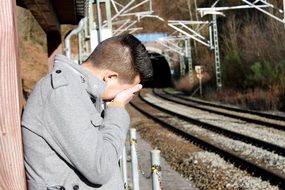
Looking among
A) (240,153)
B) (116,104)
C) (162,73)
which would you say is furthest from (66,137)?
(162,73)

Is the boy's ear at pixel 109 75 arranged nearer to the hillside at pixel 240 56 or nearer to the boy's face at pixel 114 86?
the boy's face at pixel 114 86

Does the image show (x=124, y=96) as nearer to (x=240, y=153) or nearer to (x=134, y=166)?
(x=134, y=166)

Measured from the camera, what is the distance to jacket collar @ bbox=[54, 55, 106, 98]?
236 centimetres

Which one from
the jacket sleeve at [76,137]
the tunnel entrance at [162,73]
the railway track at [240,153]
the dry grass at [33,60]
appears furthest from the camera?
the tunnel entrance at [162,73]

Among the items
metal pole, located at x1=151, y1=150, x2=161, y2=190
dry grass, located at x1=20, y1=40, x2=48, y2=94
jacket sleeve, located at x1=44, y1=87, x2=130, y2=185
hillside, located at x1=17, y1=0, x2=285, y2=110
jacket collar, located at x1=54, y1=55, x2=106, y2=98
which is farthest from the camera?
dry grass, located at x1=20, y1=40, x2=48, y2=94

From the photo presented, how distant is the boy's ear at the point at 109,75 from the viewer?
7.93ft

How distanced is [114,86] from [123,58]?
120 millimetres

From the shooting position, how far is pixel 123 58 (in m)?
2.42

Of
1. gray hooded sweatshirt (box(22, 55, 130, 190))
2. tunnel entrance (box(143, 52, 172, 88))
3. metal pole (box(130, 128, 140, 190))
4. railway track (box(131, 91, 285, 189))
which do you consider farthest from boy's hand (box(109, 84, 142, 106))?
tunnel entrance (box(143, 52, 172, 88))

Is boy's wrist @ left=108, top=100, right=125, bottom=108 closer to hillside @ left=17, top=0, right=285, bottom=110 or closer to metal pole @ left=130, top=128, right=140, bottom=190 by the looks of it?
metal pole @ left=130, top=128, right=140, bottom=190

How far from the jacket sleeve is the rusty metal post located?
0.12 m

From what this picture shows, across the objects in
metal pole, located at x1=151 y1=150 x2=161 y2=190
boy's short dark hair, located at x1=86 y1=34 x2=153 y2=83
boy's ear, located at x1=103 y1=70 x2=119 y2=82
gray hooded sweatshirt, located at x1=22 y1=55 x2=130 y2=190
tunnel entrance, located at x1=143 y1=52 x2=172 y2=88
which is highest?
→ boy's short dark hair, located at x1=86 y1=34 x2=153 y2=83

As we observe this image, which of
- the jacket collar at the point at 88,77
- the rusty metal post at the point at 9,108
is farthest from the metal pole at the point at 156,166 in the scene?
the rusty metal post at the point at 9,108

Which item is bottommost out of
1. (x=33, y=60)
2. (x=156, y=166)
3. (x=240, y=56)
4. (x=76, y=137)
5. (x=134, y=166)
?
(x=240, y=56)
